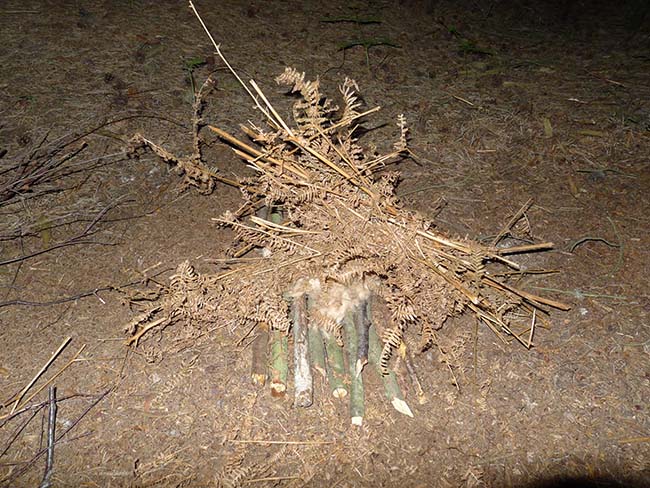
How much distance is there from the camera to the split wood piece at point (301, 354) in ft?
7.18

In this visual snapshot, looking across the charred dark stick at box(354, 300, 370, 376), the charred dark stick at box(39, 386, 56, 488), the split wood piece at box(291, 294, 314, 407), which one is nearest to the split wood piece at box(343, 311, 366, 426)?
the charred dark stick at box(354, 300, 370, 376)

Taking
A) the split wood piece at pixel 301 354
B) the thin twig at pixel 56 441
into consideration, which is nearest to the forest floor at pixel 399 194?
the thin twig at pixel 56 441

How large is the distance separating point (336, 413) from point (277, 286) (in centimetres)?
58

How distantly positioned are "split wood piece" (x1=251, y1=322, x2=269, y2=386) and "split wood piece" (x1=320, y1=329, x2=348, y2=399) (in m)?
0.27

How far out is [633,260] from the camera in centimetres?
282

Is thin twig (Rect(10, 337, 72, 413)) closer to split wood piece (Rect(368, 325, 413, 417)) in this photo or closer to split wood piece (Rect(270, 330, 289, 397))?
split wood piece (Rect(270, 330, 289, 397))

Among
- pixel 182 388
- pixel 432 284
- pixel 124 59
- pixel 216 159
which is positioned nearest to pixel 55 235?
pixel 216 159

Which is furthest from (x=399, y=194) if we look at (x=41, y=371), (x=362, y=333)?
(x=41, y=371)

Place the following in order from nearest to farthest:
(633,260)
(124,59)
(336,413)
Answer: (336,413) < (633,260) < (124,59)

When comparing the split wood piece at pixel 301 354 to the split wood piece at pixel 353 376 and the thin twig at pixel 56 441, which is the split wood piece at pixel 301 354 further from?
the thin twig at pixel 56 441

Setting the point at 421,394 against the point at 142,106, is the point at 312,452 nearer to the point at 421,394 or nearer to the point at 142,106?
the point at 421,394

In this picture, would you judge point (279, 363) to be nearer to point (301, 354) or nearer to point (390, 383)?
point (301, 354)

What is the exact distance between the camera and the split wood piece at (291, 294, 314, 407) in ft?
7.18

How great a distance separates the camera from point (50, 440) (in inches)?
83.6
